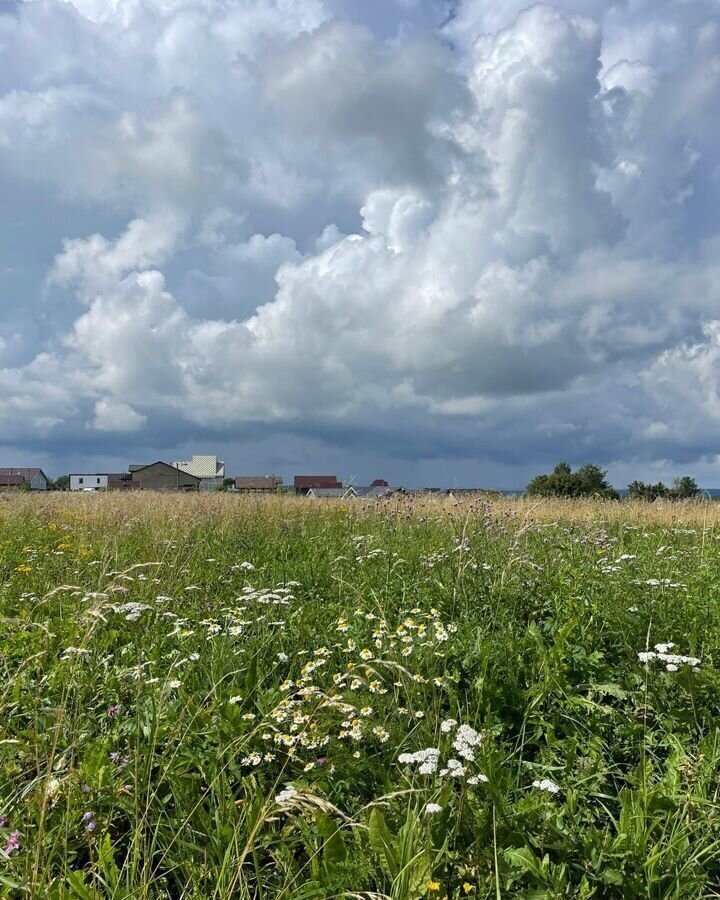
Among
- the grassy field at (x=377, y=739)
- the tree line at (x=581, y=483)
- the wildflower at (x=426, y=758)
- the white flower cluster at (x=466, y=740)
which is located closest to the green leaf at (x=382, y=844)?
the grassy field at (x=377, y=739)

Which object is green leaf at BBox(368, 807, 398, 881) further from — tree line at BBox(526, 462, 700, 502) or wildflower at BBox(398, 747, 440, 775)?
tree line at BBox(526, 462, 700, 502)

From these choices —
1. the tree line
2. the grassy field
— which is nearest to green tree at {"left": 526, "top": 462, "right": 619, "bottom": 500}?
the tree line

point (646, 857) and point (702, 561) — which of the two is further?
point (702, 561)

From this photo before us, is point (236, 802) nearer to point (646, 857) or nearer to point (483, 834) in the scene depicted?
point (483, 834)

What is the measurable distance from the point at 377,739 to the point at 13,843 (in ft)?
4.43

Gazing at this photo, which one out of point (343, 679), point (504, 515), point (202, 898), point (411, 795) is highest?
point (504, 515)

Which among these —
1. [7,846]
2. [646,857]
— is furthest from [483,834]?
[7,846]

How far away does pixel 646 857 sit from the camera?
193cm

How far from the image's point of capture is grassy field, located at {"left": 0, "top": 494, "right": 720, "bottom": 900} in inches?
73.4

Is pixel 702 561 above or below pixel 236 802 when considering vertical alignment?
above

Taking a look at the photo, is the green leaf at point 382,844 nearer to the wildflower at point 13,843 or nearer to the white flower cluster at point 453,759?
the white flower cluster at point 453,759

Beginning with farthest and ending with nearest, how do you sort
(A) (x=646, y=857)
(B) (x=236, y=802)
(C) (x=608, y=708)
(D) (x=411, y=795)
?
(C) (x=608, y=708) → (B) (x=236, y=802) → (D) (x=411, y=795) → (A) (x=646, y=857)

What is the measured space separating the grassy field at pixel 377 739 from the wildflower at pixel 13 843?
2 centimetres

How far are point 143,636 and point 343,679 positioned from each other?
5.47ft
